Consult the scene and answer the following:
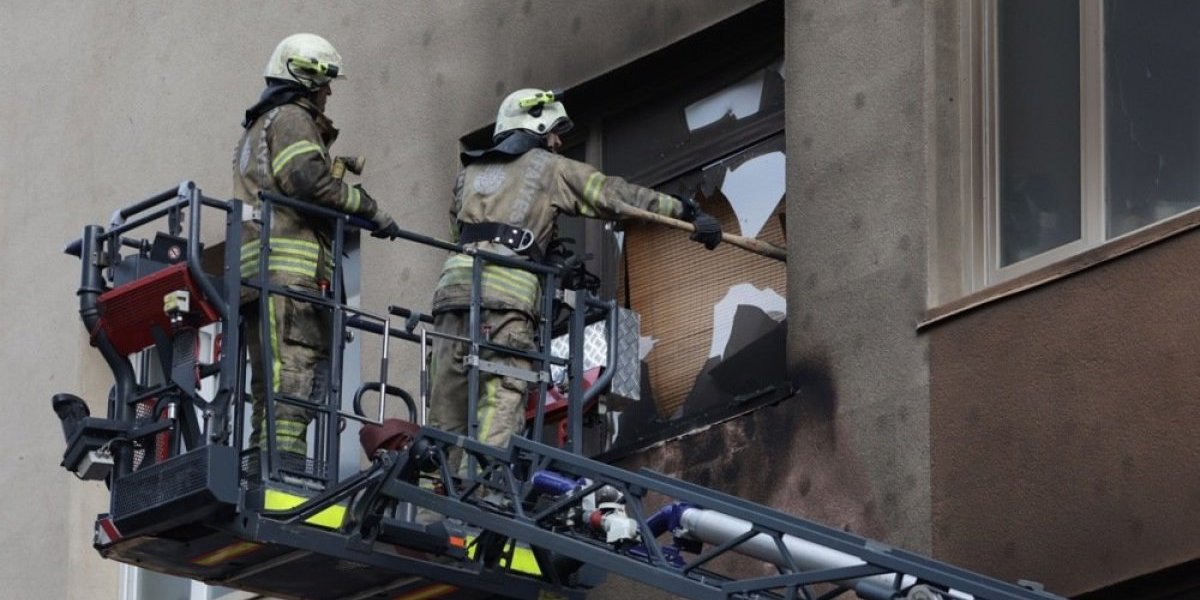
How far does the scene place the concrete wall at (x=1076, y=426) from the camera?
431 inches

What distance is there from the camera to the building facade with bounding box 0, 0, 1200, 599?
444 inches

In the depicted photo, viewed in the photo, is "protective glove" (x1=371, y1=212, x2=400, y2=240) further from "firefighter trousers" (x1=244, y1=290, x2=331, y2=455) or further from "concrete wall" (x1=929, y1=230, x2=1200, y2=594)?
"concrete wall" (x1=929, y1=230, x2=1200, y2=594)

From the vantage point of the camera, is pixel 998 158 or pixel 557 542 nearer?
pixel 557 542

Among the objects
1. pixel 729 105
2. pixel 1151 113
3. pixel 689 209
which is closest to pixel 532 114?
pixel 689 209

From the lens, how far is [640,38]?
14.4 metres

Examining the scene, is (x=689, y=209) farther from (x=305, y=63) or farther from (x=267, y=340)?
(x=267, y=340)

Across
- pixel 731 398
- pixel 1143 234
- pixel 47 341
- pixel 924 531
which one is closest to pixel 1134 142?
pixel 1143 234

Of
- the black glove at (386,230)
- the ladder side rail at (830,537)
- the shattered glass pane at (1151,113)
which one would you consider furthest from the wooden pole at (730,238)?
the shattered glass pane at (1151,113)

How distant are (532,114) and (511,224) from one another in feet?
2.09

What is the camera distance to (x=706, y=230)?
42.9 ft

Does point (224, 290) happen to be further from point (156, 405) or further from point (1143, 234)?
point (1143, 234)

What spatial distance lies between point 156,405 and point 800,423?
3.03 meters

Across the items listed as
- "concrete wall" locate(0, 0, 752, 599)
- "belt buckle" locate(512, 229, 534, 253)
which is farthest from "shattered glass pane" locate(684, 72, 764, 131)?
"belt buckle" locate(512, 229, 534, 253)

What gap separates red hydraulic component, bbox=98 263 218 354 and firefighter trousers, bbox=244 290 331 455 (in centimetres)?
38
